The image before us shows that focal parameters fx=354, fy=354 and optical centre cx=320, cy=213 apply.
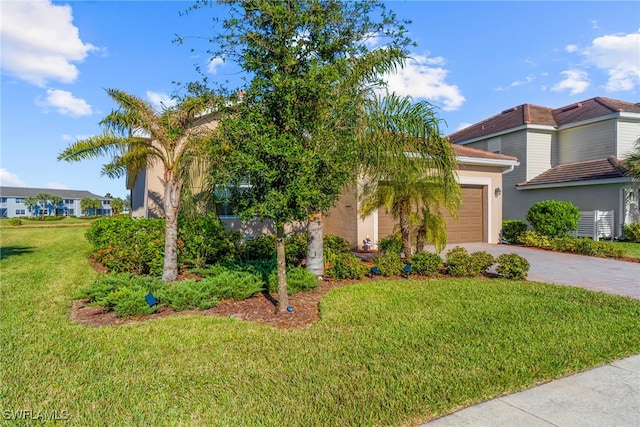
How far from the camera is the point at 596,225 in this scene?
14867 mm

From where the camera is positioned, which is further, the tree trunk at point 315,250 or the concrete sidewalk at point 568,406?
the tree trunk at point 315,250

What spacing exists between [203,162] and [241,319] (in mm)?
3993

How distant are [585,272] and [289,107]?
8539 millimetres

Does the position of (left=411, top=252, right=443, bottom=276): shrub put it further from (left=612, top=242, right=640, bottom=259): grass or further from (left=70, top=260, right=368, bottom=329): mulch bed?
(left=612, top=242, right=640, bottom=259): grass

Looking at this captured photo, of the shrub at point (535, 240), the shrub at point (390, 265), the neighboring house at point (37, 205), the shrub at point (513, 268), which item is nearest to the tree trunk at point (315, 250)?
the shrub at point (390, 265)

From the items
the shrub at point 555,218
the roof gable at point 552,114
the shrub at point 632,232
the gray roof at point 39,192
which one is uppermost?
the roof gable at point 552,114

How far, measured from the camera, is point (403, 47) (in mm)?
6480

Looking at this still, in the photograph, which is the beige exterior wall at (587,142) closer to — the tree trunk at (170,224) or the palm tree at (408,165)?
the palm tree at (408,165)

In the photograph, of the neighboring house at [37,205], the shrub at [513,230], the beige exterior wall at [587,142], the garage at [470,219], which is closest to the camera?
the garage at [470,219]

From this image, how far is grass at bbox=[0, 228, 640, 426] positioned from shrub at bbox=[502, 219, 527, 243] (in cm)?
877

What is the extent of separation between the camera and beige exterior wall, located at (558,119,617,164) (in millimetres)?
17281

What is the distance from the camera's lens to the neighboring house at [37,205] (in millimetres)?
55469

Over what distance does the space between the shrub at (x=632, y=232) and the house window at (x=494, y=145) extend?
7.39 m

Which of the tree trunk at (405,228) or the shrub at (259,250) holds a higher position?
the tree trunk at (405,228)
